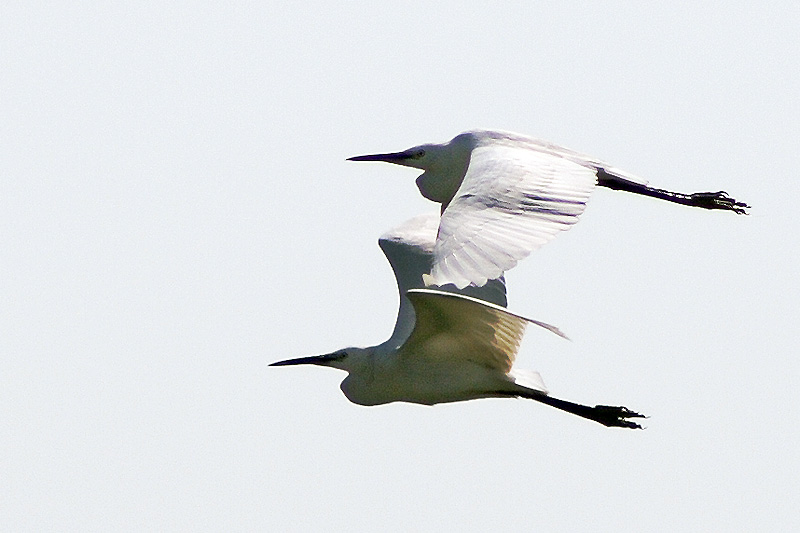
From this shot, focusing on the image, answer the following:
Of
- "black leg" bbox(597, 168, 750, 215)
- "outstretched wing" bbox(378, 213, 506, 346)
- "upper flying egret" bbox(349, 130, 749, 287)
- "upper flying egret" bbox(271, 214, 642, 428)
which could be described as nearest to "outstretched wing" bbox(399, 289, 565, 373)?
"upper flying egret" bbox(271, 214, 642, 428)

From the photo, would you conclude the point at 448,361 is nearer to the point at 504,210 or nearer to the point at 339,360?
the point at 339,360

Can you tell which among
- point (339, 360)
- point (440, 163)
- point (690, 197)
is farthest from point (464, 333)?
point (690, 197)

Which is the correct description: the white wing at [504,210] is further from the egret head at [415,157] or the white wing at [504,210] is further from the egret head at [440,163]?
the egret head at [415,157]

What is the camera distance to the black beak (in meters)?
11.1

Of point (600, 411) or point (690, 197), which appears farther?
point (690, 197)

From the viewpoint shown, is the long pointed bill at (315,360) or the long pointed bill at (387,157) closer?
the long pointed bill at (315,360)

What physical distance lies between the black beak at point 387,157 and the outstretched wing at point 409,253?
58 cm

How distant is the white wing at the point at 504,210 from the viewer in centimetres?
745

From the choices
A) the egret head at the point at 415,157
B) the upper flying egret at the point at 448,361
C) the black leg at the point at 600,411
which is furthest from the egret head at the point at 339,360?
the egret head at the point at 415,157

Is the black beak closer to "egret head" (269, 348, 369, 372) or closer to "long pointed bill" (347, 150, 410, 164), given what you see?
"long pointed bill" (347, 150, 410, 164)

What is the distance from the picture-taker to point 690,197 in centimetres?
1097

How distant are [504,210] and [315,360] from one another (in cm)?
256

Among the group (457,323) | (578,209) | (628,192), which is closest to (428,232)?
(628,192)

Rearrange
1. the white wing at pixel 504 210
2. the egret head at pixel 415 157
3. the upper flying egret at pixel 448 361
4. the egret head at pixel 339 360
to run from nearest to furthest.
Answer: the white wing at pixel 504 210 < the upper flying egret at pixel 448 361 < the egret head at pixel 339 360 < the egret head at pixel 415 157
